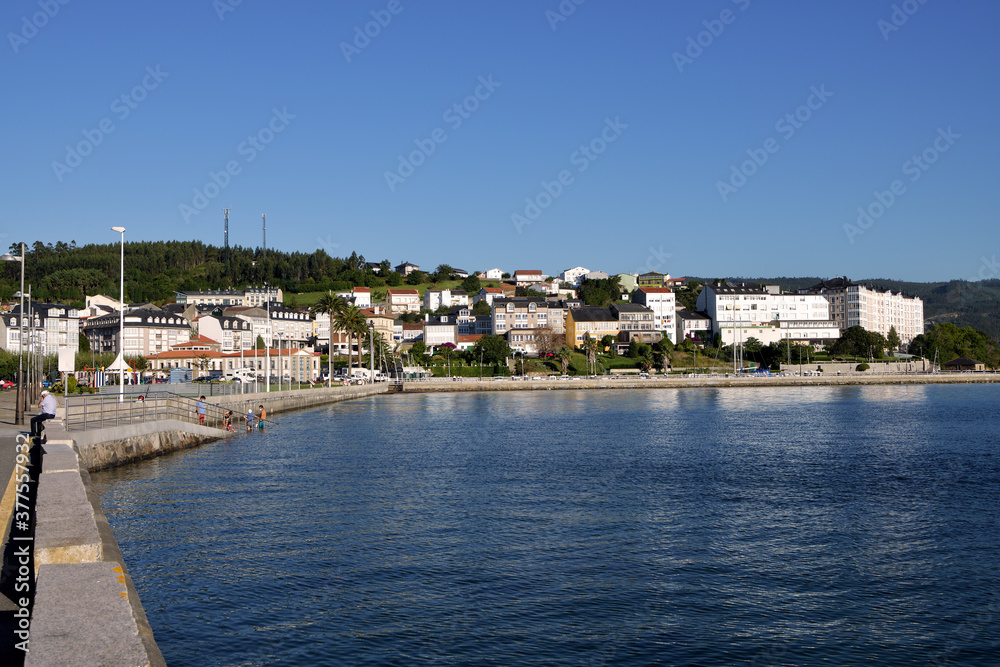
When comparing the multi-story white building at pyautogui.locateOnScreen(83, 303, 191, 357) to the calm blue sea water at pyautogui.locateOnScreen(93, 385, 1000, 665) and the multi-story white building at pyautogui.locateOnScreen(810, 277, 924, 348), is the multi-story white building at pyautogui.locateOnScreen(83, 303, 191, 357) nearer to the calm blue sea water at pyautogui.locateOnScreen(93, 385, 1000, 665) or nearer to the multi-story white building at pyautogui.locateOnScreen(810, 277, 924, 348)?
the calm blue sea water at pyautogui.locateOnScreen(93, 385, 1000, 665)

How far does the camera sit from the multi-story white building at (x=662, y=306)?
529 feet

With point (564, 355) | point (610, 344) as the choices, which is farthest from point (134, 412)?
point (610, 344)

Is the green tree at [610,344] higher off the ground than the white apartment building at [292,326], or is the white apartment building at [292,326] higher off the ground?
the white apartment building at [292,326]

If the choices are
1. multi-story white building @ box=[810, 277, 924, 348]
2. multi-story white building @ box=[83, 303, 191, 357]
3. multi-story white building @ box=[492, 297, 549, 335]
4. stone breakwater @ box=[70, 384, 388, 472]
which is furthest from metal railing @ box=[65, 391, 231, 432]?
multi-story white building @ box=[810, 277, 924, 348]

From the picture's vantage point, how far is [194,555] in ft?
56.5

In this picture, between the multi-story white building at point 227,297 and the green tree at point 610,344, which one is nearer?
the green tree at point 610,344

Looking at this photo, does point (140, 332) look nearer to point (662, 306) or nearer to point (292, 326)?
point (292, 326)

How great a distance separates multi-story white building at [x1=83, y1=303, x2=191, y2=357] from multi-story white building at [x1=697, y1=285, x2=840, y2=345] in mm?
98186

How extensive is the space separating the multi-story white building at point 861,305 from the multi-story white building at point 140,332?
428ft

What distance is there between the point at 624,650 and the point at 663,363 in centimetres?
12899

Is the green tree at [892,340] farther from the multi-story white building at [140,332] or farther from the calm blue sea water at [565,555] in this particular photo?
the calm blue sea water at [565,555]

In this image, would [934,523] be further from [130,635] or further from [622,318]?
[622,318]

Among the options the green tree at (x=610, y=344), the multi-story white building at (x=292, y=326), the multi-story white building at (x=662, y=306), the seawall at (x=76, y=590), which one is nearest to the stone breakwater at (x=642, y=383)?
the green tree at (x=610, y=344)

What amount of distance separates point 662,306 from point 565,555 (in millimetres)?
149429
